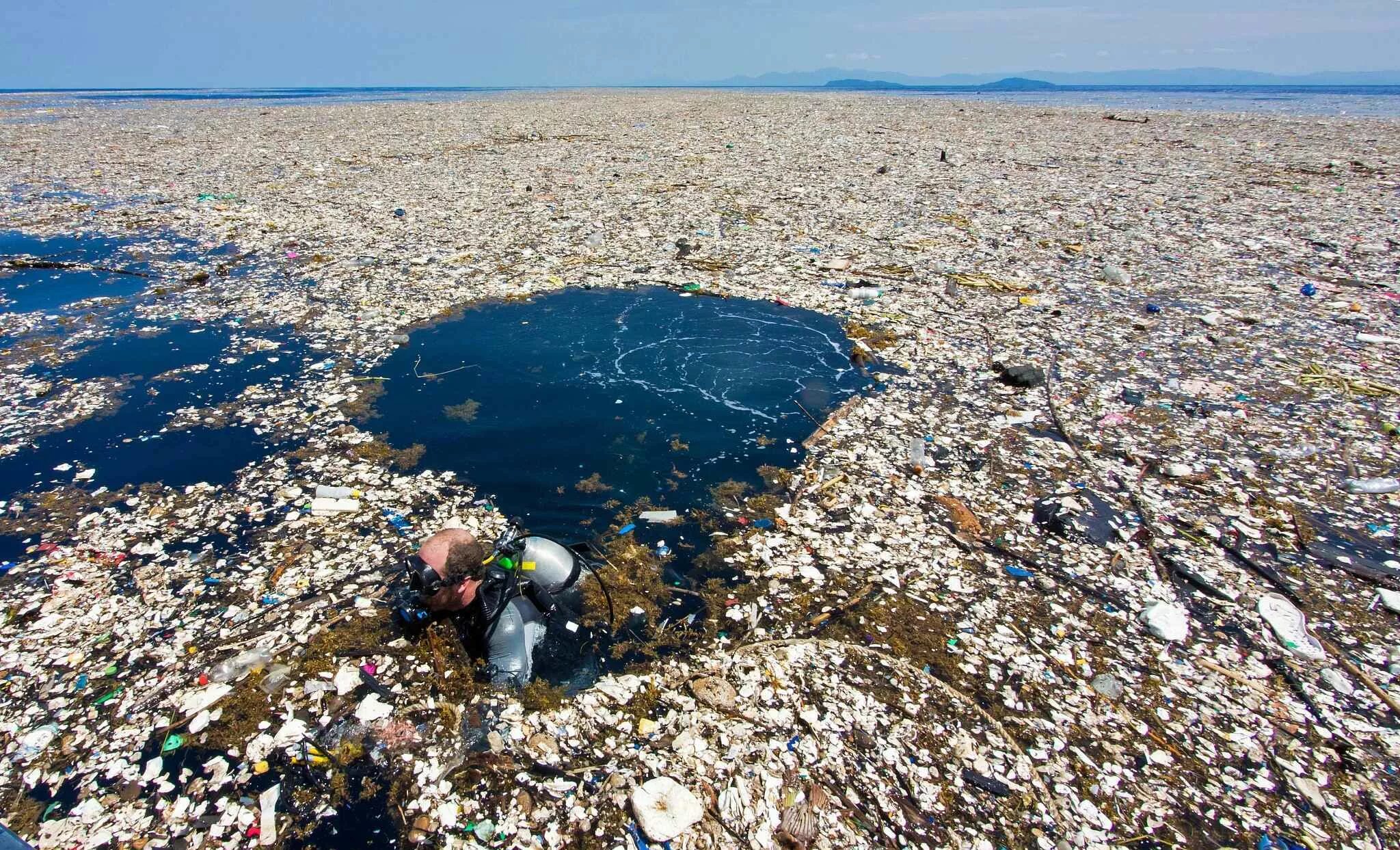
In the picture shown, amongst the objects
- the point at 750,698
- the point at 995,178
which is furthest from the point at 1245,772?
the point at 995,178

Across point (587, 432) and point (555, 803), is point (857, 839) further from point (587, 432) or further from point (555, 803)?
point (587, 432)

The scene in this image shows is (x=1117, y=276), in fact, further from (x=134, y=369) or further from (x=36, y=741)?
(x=134, y=369)

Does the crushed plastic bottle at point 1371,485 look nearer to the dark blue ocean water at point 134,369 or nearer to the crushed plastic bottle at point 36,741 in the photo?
the crushed plastic bottle at point 36,741

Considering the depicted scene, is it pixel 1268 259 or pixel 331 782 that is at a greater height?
pixel 1268 259

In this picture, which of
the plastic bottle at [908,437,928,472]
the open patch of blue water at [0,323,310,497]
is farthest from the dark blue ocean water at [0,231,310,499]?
the plastic bottle at [908,437,928,472]

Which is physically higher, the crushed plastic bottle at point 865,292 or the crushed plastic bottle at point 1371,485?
the crushed plastic bottle at point 865,292

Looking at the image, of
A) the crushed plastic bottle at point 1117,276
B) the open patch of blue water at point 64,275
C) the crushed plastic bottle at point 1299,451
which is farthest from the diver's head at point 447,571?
the crushed plastic bottle at point 1117,276
